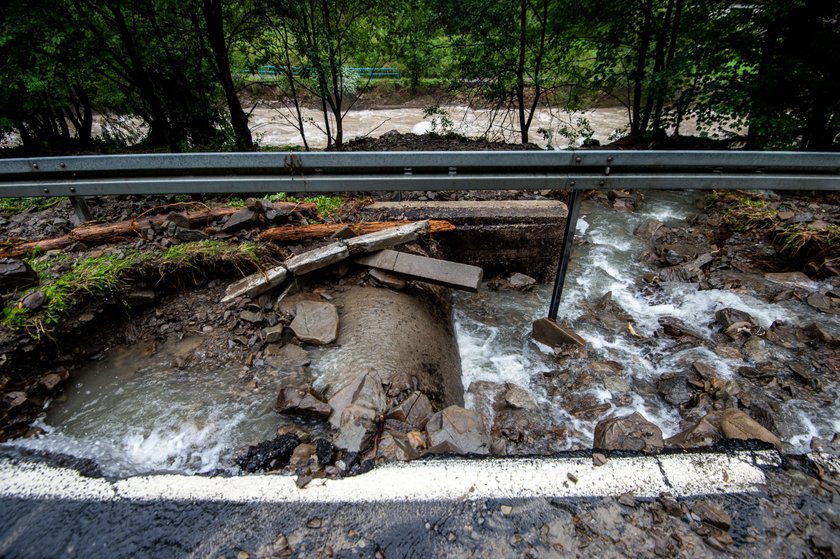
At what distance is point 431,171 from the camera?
3020 mm

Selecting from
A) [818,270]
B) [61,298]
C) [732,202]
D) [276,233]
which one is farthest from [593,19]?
[61,298]

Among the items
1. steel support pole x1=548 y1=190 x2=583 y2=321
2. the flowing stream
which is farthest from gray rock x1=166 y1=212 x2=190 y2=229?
steel support pole x1=548 y1=190 x2=583 y2=321

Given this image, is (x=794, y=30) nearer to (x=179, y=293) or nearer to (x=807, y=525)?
(x=807, y=525)

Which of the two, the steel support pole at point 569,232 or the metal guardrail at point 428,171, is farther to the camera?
the steel support pole at point 569,232

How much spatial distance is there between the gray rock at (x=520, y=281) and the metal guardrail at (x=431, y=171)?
5.89ft

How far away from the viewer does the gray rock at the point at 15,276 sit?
2.71 metres

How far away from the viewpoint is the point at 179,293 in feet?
10.8

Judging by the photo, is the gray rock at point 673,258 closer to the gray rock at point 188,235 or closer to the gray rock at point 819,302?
the gray rock at point 819,302

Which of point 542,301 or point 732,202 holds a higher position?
point 732,202

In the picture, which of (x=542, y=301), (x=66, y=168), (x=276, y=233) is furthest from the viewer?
(x=542, y=301)

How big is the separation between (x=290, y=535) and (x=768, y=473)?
2.16m

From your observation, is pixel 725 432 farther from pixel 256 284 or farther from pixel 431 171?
pixel 256 284

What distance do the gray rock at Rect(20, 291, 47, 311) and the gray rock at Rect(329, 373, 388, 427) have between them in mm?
2099

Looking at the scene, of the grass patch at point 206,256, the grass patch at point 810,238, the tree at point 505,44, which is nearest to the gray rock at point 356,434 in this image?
the grass patch at point 206,256
